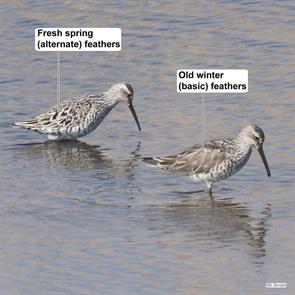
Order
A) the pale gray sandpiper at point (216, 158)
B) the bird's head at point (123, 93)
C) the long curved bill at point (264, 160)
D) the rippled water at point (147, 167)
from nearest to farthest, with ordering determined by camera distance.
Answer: the rippled water at point (147, 167) → the pale gray sandpiper at point (216, 158) → the long curved bill at point (264, 160) → the bird's head at point (123, 93)

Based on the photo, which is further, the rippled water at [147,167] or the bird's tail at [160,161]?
the bird's tail at [160,161]

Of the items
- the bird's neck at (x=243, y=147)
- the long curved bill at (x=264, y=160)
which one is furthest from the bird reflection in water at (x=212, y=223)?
the long curved bill at (x=264, y=160)

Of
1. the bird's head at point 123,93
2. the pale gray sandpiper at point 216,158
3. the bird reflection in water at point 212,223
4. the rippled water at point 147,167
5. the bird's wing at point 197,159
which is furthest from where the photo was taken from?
the bird's head at point 123,93

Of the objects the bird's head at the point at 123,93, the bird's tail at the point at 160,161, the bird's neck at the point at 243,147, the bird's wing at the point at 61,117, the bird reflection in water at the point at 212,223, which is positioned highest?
the bird's head at the point at 123,93

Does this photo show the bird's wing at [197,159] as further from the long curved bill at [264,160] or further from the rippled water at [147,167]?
the long curved bill at [264,160]

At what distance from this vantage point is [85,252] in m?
18.9

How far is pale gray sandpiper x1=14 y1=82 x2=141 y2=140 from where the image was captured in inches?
1067

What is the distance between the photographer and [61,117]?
89.4ft

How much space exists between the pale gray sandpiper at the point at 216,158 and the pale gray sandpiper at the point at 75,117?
3971 mm

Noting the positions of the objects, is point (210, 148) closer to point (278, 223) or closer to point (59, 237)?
point (278, 223)

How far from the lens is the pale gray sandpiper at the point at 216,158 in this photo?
22.6m

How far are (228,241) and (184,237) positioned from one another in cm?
75

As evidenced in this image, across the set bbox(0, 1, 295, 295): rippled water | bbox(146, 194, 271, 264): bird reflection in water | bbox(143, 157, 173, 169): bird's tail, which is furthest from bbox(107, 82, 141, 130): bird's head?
bbox(146, 194, 271, 264): bird reflection in water

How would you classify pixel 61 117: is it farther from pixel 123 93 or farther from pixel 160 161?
pixel 160 161
